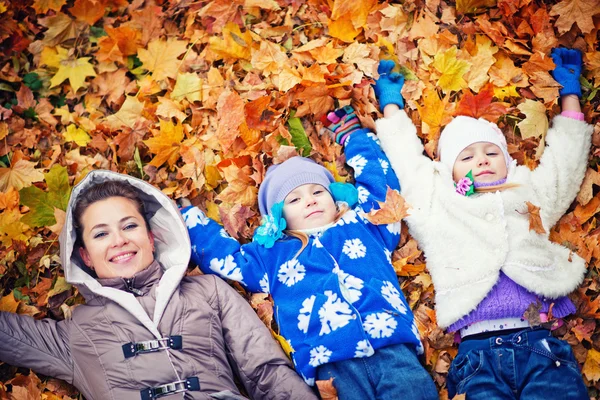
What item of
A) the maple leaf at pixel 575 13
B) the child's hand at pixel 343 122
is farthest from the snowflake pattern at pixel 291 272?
the maple leaf at pixel 575 13

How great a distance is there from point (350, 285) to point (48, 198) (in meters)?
2.27

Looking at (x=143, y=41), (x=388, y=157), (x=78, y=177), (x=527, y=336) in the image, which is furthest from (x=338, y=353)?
(x=143, y=41)

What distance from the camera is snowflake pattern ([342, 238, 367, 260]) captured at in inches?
150

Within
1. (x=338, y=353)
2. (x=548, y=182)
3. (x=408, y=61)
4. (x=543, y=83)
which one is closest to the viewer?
(x=338, y=353)

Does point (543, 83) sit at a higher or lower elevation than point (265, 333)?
higher

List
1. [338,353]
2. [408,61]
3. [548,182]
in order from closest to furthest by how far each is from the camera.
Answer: [338,353], [548,182], [408,61]

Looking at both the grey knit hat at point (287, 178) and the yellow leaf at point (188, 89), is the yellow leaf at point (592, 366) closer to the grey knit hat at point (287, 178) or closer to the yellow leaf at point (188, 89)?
the grey knit hat at point (287, 178)

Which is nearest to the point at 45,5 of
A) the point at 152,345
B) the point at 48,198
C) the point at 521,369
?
the point at 48,198

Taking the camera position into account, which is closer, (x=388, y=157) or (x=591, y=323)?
(x=591, y=323)

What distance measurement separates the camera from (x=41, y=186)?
422 cm

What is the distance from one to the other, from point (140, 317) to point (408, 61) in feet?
9.36

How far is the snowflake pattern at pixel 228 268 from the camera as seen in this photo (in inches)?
152

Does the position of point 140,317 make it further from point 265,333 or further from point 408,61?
point 408,61

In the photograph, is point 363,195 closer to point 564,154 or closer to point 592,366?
point 564,154
